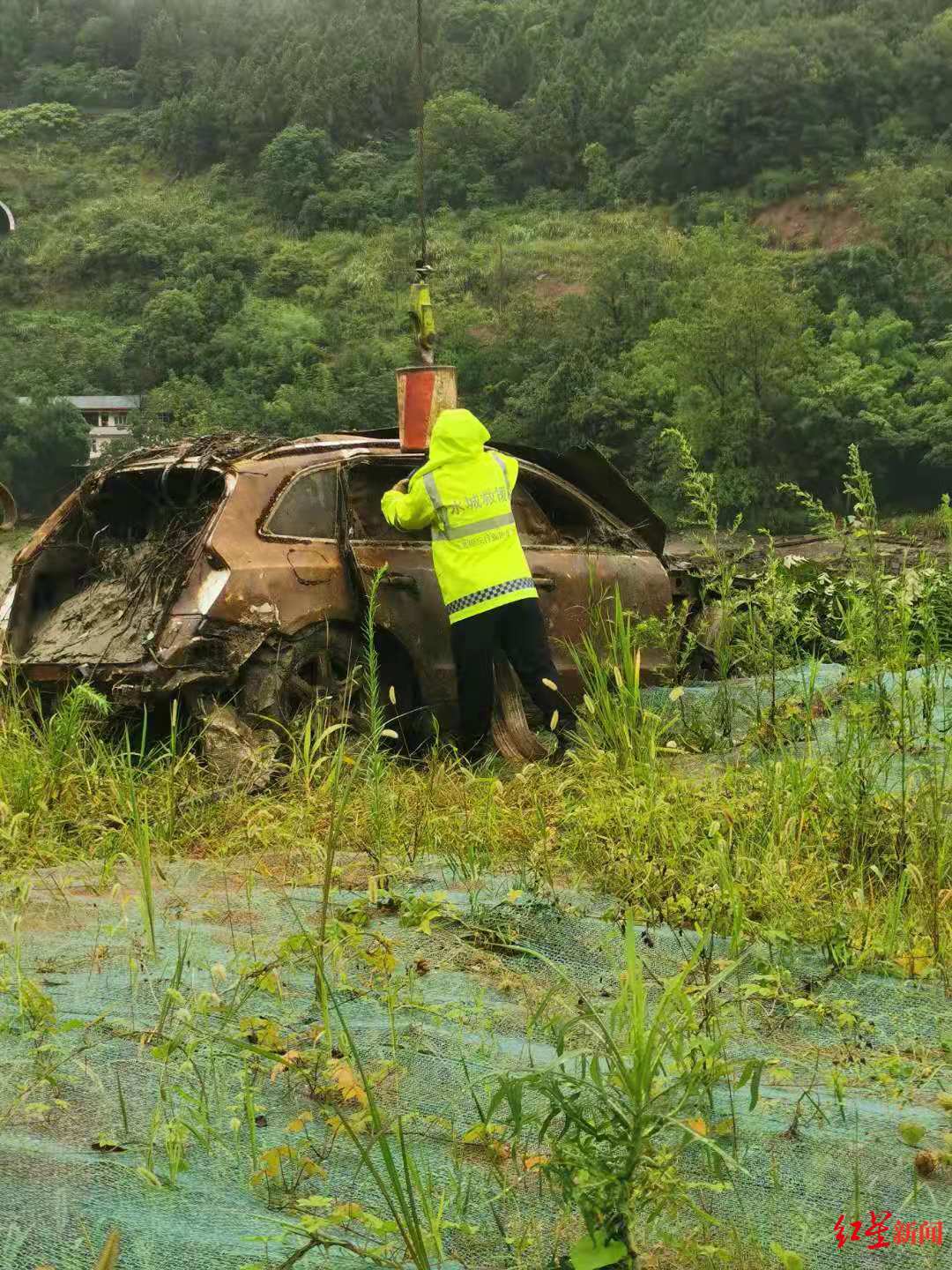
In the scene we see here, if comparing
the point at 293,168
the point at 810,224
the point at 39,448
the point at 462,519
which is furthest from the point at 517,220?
the point at 462,519

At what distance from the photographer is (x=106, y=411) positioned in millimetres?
37688

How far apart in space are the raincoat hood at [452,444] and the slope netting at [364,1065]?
3063mm

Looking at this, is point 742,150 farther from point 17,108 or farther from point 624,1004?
point 624,1004

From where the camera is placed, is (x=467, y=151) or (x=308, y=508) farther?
(x=467, y=151)

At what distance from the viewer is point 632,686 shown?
17.6ft

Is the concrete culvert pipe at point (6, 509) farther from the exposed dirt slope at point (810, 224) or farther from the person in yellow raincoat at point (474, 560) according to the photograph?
the exposed dirt slope at point (810, 224)

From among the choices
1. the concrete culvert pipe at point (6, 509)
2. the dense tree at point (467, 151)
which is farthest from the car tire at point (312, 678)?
the dense tree at point (467, 151)

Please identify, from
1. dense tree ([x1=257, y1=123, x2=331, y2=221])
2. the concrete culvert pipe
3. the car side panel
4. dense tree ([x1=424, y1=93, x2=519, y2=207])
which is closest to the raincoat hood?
the car side panel

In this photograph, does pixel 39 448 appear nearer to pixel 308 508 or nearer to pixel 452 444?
pixel 308 508

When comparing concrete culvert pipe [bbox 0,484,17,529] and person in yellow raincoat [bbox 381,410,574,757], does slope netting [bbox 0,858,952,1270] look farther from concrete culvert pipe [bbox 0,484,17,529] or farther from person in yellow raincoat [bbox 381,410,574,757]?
concrete culvert pipe [bbox 0,484,17,529]

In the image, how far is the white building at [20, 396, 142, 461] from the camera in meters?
34.7

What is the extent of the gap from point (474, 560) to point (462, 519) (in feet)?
0.66

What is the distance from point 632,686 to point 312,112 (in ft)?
272

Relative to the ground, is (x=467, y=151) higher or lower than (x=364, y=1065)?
higher
